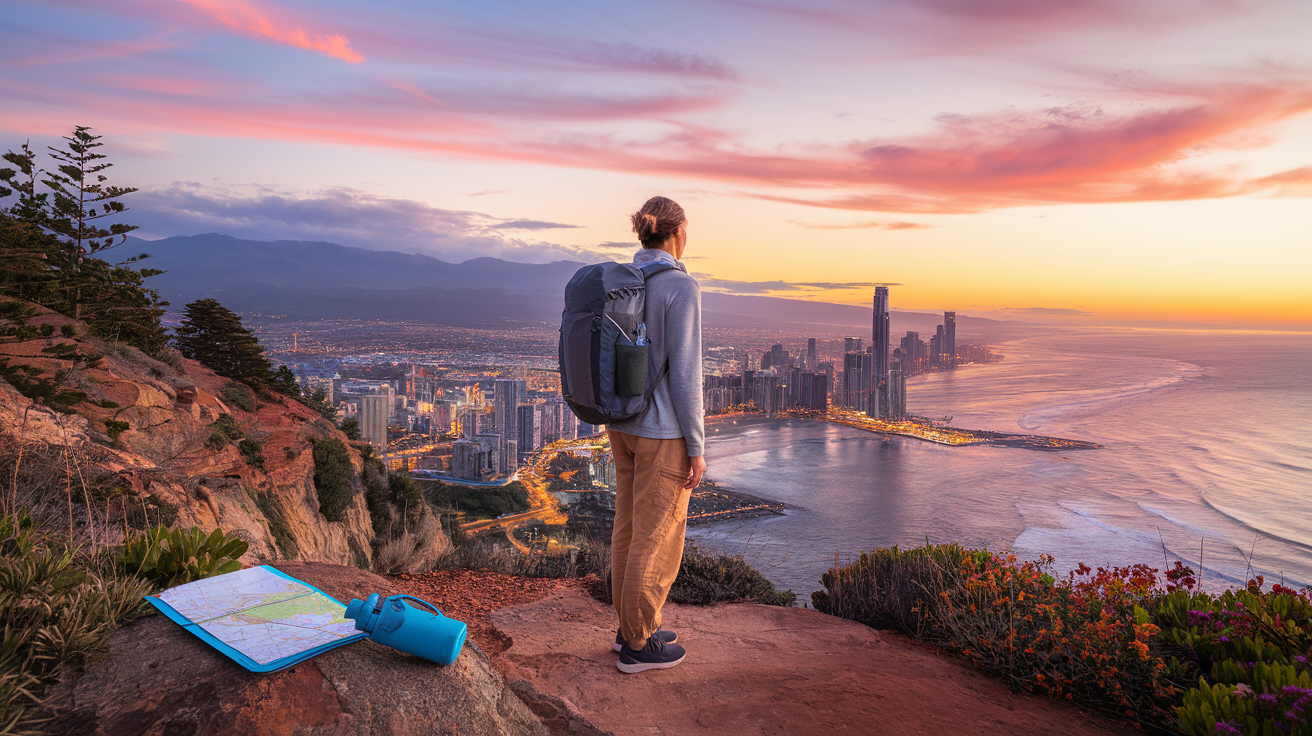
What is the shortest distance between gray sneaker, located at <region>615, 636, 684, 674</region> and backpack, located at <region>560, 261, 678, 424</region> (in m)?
1.15

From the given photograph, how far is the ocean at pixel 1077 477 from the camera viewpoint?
1116 cm

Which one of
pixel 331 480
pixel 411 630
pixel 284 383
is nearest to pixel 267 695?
pixel 411 630

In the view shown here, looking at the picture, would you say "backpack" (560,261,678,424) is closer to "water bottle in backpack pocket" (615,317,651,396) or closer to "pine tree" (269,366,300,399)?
"water bottle in backpack pocket" (615,317,651,396)

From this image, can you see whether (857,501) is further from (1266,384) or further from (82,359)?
(1266,384)

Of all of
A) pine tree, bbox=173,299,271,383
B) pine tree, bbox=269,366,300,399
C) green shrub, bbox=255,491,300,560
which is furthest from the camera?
pine tree, bbox=269,366,300,399

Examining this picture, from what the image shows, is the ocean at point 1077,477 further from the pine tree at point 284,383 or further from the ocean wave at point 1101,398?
the pine tree at point 284,383

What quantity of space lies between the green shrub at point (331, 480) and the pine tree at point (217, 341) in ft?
13.6

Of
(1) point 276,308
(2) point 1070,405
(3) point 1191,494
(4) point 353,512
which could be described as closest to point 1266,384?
(2) point 1070,405

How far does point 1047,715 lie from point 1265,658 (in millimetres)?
913

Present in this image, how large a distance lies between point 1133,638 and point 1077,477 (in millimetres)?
17984

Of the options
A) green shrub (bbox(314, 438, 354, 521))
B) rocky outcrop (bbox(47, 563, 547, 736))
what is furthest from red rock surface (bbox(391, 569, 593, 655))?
green shrub (bbox(314, 438, 354, 521))

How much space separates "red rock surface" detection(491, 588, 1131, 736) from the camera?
8.13 feet

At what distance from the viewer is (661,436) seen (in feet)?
8.60

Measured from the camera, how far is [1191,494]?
1498 centimetres
